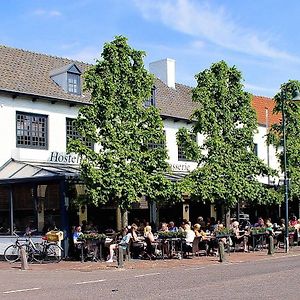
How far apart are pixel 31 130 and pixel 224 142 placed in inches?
338

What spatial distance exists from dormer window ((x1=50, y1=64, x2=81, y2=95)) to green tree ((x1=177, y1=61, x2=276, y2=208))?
623cm

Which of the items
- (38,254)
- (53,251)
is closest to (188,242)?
(53,251)

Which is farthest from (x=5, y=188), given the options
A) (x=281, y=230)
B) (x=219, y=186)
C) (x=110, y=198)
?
(x=281, y=230)

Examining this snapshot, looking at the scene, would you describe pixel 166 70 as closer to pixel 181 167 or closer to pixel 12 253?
pixel 181 167

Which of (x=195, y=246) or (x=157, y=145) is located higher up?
(x=157, y=145)

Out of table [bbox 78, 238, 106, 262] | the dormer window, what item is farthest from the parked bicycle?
the dormer window

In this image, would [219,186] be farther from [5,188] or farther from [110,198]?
[5,188]

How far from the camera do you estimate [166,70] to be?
40.2m

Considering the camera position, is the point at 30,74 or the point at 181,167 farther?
the point at 181,167

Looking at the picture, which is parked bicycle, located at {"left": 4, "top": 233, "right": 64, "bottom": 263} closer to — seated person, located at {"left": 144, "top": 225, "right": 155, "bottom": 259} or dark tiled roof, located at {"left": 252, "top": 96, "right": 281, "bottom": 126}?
seated person, located at {"left": 144, "top": 225, "right": 155, "bottom": 259}

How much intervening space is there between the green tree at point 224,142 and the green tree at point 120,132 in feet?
9.48

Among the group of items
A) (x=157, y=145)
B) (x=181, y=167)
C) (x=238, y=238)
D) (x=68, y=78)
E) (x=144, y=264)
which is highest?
(x=68, y=78)

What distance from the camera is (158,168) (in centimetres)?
2528

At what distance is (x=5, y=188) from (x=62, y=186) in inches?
137
